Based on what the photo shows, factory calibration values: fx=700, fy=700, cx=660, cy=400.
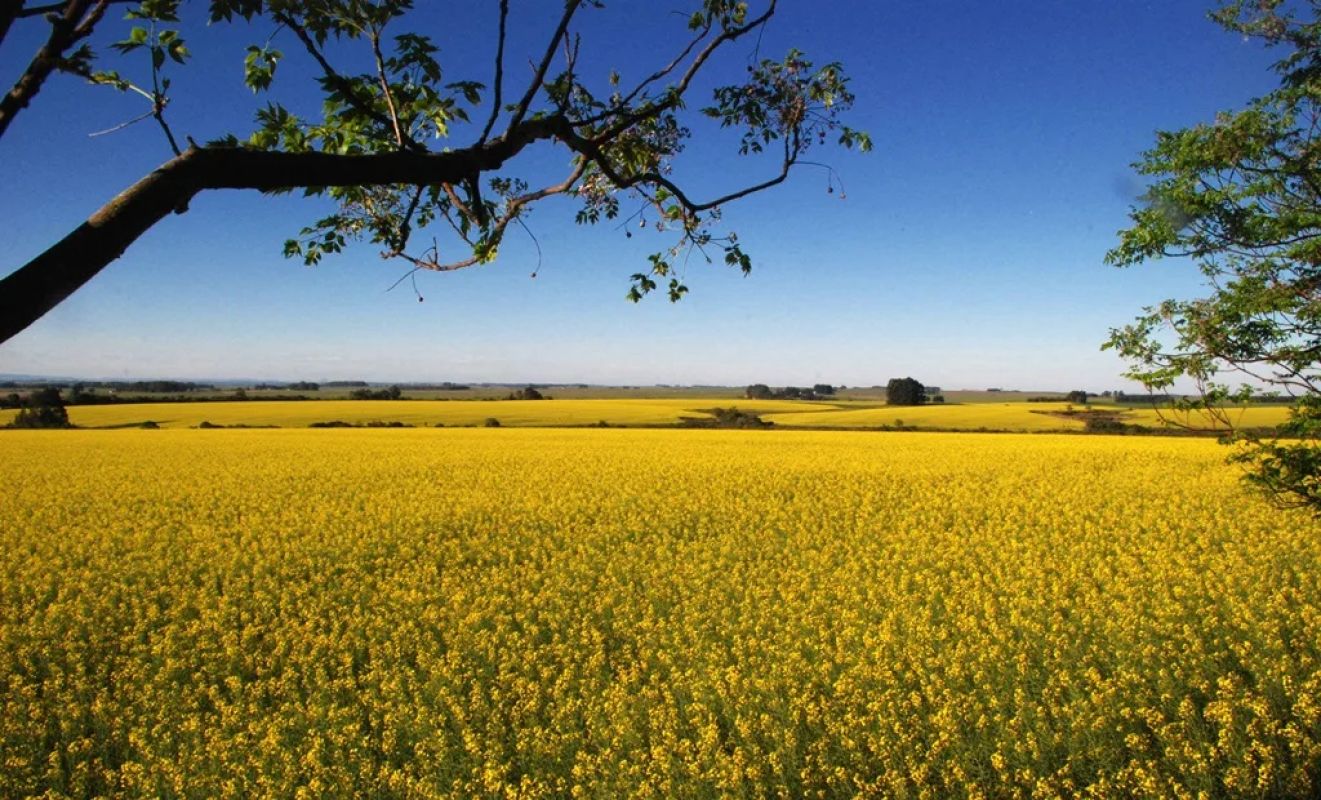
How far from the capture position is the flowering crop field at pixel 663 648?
491 cm

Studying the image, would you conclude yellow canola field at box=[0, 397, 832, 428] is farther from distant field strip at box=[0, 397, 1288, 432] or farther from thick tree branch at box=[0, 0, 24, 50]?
thick tree branch at box=[0, 0, 24, 50]

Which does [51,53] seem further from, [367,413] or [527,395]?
[527,395]

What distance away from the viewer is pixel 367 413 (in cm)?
5128

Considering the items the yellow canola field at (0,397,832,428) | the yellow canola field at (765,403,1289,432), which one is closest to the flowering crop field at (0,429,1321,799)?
the yellow canola field at (765,403,1289,432)

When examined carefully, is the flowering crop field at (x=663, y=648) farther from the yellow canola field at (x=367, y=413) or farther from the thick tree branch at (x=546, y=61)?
the yellow canola field at (x=367, y=413)

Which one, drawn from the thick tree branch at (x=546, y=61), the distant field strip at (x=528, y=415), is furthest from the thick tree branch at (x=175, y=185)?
the distant field strip at (x=528, y=415)

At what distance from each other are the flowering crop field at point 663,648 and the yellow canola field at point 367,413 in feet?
109

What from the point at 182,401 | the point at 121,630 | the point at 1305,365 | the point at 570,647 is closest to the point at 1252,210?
the point at 1305,365

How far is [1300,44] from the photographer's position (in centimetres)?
977

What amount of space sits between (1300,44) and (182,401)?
71.6m

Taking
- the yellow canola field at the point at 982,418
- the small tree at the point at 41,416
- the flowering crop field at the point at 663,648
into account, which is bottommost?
the flowering crop field at the point at 663,648

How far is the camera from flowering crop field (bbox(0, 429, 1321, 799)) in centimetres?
491

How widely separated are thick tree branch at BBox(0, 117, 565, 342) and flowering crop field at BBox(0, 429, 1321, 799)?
4104mm

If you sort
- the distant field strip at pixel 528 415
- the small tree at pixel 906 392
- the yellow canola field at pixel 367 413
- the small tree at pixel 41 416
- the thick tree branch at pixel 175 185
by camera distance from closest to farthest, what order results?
1. the thick tree branch at pixel 175 185
2. the small tree at pixel 41 416
3. the distant field strip at pixel 528 415
4. the yellow canola field at pixel 367 413
5. the small tree at pixel 906 392
